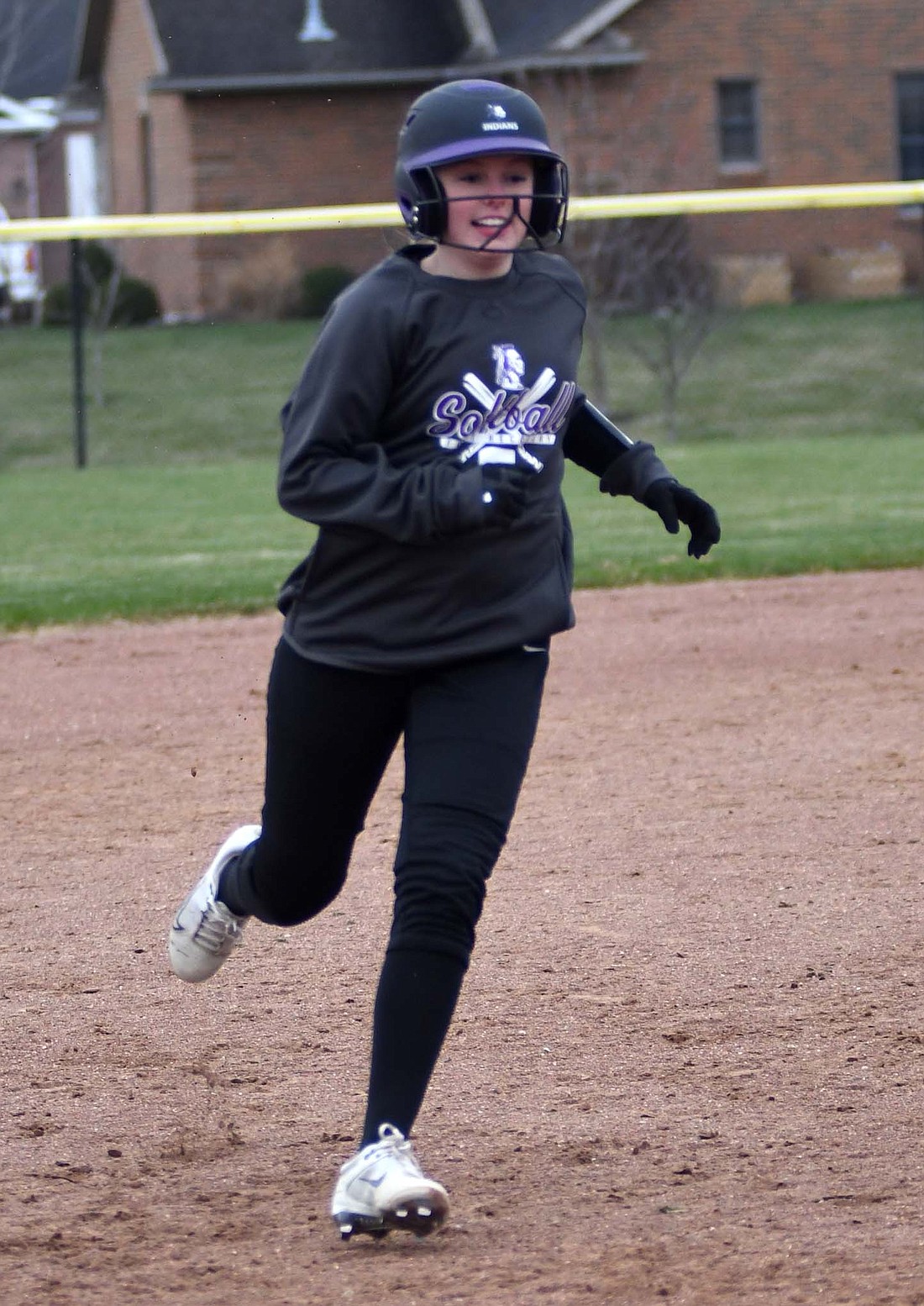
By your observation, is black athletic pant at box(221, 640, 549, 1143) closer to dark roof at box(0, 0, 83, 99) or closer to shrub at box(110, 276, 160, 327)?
shrub at box(110, 276, 160, 327)

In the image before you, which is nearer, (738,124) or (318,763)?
(318,763)

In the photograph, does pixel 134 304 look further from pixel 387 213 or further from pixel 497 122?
pixel 497 122

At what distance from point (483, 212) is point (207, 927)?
147 cm

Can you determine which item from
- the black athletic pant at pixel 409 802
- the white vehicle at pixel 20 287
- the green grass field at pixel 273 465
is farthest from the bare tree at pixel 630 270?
the black athletic pant at pixel 409 802

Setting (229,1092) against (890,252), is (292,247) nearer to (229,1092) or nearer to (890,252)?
(890,252)

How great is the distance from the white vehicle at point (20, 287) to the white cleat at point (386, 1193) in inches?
1023

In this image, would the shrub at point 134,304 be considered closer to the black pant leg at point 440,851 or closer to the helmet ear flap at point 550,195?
the helmet ear flap at point 550,195

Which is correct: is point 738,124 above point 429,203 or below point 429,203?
below

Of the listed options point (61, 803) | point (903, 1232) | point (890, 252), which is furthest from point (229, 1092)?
point (890, 252)

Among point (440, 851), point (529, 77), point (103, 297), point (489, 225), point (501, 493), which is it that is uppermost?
point (529, 77)

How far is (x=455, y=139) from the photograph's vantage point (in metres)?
2.92

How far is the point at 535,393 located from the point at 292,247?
23205 millimetres

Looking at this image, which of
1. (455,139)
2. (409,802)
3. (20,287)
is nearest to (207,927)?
(409,802)

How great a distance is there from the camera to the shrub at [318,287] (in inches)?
971
